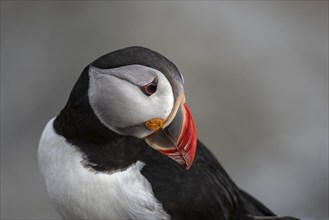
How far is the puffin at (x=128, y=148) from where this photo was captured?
3.50 metres

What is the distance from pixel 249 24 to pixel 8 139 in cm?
234

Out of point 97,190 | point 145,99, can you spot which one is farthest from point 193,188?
point 145,99

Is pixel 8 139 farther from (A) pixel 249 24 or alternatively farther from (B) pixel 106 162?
(B) pixel 106 162

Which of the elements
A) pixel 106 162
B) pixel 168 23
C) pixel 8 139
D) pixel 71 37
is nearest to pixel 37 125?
pixel 8 139

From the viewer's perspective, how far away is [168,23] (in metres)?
6.82

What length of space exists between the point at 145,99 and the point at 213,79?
318 cm

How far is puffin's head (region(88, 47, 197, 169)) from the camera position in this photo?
347 centimetres

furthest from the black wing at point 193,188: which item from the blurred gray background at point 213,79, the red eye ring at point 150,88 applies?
the blurred gray background at point 213,79

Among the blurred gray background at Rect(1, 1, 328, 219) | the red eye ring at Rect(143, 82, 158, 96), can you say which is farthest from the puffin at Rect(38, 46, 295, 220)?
the blurred gray background at Rect(1, 1, 328, 219)

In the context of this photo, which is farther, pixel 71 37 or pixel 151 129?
pixel 71 37

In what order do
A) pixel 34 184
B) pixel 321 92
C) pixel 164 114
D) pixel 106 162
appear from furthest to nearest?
1. pixel 321 92
2. pixel 34 184
3. pixel 106 162
4. pixel 164 114

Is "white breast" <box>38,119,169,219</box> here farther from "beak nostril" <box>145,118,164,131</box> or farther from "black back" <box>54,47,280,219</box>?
"beak nostril" <box>145,118,164,131</box>

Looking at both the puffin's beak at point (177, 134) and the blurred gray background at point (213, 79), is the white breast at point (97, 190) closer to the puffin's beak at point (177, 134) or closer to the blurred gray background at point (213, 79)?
the puffin's beak at point (177, 134)

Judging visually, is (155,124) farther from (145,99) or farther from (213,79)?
(213,79)
